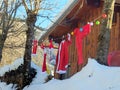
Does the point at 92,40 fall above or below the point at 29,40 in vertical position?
above

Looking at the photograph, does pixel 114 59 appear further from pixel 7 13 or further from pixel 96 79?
pixel 7 13

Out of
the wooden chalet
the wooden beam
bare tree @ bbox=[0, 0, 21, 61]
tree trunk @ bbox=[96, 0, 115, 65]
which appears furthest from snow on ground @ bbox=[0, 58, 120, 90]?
bare tree @ bbox=[0, 0, 21, 61]

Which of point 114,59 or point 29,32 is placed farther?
point 29,32

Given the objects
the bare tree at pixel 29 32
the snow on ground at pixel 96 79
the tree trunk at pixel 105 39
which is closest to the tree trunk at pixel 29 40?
the bare tree at pixel 29 32

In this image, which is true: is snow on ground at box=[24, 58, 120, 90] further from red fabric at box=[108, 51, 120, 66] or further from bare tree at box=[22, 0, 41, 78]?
bare tree at box=[22, 0, 41, 78]

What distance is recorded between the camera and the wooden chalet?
11.6 m

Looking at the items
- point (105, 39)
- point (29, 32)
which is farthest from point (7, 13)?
point (105, 39)

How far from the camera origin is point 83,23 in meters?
14.3

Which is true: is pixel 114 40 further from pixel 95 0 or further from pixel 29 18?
pixel 29 18

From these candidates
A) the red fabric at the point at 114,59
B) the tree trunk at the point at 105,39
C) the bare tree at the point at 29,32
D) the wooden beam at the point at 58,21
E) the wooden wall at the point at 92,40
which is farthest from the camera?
the bare tree at the point at 29,32

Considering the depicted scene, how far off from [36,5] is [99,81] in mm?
9186

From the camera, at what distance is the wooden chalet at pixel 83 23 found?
1162cm

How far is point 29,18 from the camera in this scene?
1630cm

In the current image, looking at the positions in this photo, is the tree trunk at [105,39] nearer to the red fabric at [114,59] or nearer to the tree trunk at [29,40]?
the red fabric at [114,59]
